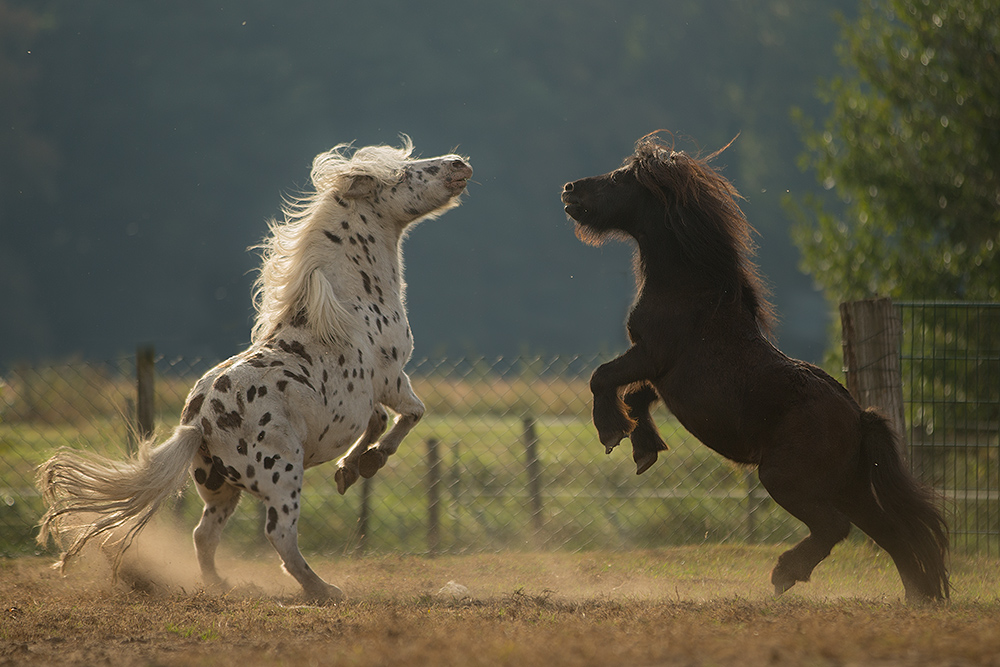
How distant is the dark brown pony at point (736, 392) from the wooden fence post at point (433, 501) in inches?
116

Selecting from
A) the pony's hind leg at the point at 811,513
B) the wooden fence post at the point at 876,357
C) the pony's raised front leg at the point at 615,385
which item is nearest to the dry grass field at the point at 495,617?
the pony's hind leg at the point at 811,513

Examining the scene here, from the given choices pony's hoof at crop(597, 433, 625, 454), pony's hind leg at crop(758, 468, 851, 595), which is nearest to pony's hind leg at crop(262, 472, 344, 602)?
pony's hoof at crop(597, 433, 625, 454)

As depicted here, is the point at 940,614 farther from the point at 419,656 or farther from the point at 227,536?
the point at 227,536

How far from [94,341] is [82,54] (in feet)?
44.0

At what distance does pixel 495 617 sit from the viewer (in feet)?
12.7

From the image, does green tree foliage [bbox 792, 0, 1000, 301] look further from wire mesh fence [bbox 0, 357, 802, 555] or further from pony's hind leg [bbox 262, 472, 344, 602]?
pony's hind leg [bbox 262, 472, 344, 602]

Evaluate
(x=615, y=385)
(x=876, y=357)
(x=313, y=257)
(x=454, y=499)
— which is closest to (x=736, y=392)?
(x=615, y=385)

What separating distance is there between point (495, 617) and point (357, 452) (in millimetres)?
1821

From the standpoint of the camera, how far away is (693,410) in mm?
4484

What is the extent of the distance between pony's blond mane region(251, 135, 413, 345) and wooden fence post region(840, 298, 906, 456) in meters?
3.59

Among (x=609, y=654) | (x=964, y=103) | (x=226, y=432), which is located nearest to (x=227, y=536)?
(x=226, y=432)

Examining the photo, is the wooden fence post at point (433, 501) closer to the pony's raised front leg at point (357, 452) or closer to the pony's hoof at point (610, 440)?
the pony's raised front leg at point (357, 452)

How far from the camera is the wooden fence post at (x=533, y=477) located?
7688 millimetres

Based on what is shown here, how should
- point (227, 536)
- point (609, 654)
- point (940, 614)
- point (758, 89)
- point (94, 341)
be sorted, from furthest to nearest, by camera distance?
point (758, 89), point (94, 341), point (227, 536), point (940, 614), point (609, 654)
